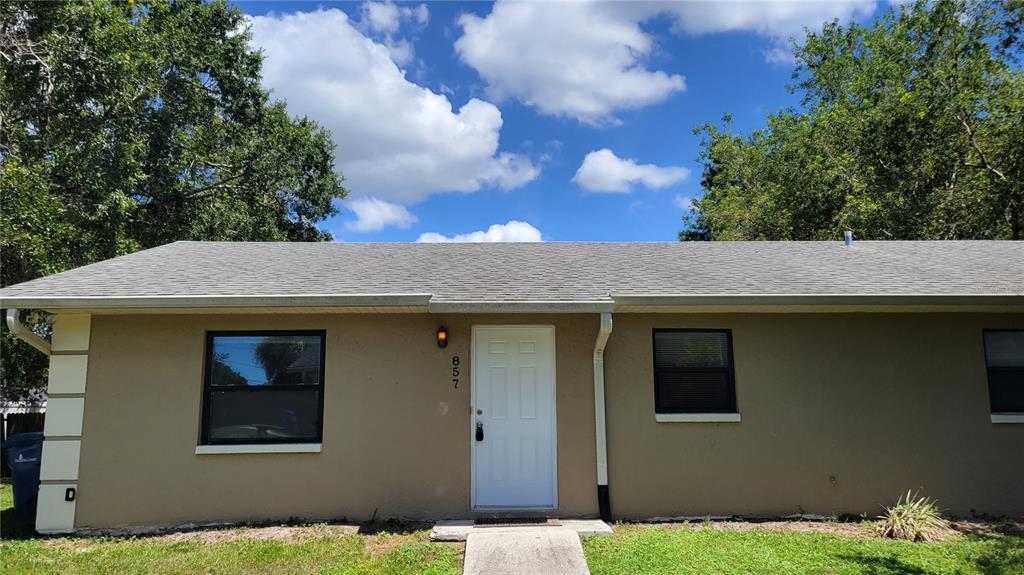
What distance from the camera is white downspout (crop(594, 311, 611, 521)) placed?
614cm

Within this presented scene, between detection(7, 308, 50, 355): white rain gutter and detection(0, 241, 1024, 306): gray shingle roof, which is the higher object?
detection(0, 241, 1024, 306): gray shingle roof

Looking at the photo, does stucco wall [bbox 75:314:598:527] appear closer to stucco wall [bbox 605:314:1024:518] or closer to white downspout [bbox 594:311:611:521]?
white downspout [bbox 594:311:611:521]

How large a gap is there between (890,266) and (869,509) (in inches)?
130

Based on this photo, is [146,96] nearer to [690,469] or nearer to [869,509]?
[690,469]

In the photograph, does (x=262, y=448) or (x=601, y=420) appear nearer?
(x=262, y=448)

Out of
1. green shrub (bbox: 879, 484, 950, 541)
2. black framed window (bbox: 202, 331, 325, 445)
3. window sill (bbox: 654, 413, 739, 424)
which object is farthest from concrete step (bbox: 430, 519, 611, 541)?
green shrub (bbox: 879, 484, 950, 541)

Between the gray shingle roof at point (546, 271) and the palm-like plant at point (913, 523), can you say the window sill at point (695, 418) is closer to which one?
the gray shingle roof at point (546, 271)

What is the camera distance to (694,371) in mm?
6645

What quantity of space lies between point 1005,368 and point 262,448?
28.9ft

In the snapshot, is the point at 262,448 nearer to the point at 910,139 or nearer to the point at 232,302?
the point at 232,302

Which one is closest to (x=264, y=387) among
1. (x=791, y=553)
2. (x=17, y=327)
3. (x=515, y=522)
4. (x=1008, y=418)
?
(x=17, y=327)

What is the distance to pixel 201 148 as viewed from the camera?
1587cm

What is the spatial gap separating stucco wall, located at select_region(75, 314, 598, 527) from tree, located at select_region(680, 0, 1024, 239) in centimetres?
1376

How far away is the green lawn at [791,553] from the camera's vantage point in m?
4.73
